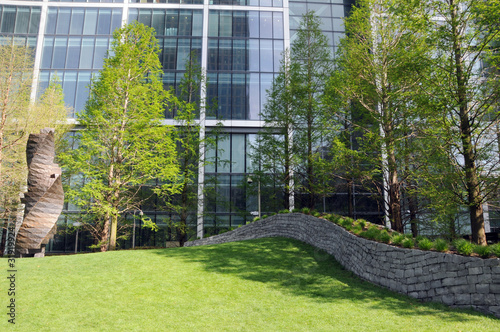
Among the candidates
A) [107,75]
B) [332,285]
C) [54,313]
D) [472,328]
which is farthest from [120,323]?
[107,75]

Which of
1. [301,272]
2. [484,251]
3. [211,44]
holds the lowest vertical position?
[301,272]

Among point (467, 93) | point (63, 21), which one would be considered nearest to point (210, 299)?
point (467, 93)

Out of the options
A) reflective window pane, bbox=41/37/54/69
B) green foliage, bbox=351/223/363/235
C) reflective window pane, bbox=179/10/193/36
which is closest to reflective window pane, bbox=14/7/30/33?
reflective window pane, bbox=41/37/54/69

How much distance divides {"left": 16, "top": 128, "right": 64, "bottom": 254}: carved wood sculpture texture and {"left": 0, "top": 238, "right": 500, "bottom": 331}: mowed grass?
1.17 metres

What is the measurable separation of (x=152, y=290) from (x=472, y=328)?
6.67 m

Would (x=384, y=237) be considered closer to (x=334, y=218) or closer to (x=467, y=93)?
(x=334, y=218)

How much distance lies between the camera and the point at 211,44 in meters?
29.1

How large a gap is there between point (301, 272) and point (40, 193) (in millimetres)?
8070

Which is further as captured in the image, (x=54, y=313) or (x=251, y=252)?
(x=251, y=252)

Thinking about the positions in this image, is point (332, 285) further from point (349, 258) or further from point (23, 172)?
point (23, 172)

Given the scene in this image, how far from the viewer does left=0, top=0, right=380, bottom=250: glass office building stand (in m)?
26.8

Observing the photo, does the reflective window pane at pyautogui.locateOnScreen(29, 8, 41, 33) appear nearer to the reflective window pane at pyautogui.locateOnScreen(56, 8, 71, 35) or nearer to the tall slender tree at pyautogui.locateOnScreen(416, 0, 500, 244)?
the reflective window pane at pyautogui.locateOnScreen(56, 8, 71, 35)

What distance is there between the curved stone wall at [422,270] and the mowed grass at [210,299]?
28 cm

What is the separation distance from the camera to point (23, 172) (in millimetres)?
18000
